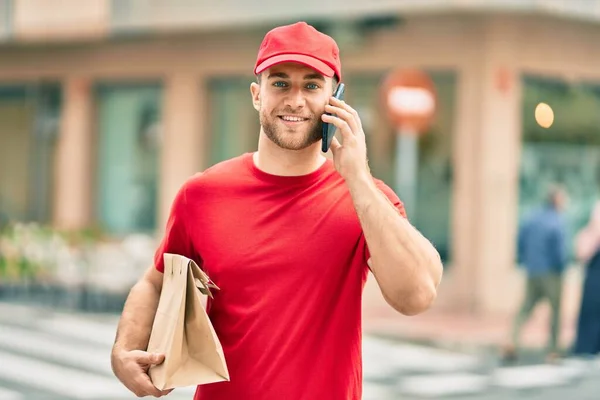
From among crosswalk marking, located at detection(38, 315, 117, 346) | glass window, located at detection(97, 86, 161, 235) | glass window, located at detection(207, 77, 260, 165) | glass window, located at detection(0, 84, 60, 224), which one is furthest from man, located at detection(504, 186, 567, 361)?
glass window, located at detection(0, 84, 60, 224)

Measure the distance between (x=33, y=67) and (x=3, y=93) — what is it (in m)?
1.44

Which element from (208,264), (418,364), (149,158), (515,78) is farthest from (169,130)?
(208,264)

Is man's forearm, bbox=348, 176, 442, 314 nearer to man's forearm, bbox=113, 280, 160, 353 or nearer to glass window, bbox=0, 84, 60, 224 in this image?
man's forearm, bbox=113, 280, 160, 353

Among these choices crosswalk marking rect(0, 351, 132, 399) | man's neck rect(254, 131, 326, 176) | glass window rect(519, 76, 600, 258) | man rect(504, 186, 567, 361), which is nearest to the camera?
man's neck rect(254, 131, 326, 176)

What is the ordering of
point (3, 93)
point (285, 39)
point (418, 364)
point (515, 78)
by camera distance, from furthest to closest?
point (3, 93)
point (515, 78)
point (418, 364)
point (285, 39)

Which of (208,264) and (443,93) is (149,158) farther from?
(208,264)

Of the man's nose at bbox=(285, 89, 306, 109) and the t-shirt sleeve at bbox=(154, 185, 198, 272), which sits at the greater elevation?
the man's nose at bbox=(285, 89, 306, 109)

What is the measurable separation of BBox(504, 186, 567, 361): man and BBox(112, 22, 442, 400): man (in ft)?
32.5

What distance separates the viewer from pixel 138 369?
3.01m

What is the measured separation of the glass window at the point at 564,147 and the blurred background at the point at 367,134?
3cm

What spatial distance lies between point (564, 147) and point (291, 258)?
665 inches

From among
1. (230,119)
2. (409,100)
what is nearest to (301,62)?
(409,100)

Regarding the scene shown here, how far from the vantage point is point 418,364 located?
12.7 metres

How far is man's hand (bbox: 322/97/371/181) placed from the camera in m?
2.91
